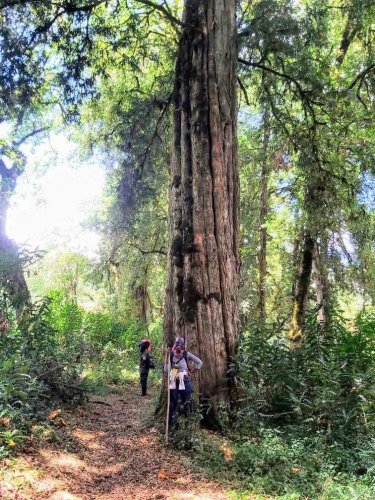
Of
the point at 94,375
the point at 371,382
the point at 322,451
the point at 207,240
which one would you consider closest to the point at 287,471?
the point at 322,451

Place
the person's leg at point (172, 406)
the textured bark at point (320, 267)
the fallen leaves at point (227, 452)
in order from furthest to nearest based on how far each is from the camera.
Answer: the textured bark at point (320, 267), the person's leg at point (172, 406), the fallen leaves at point (227, 452)

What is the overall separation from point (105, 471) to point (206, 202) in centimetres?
439


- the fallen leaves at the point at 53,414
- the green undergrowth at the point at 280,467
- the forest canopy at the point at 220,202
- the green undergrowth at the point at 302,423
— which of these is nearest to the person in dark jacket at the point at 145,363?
the forest canopy at the point at 220,202

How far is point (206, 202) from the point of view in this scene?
7.94 metres

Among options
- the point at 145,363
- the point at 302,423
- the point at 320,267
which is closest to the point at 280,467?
the point at 302,423

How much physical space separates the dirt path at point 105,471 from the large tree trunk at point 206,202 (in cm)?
135

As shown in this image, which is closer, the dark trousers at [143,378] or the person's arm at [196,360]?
the person's arm at [196,360]

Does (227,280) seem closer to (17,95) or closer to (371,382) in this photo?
(371,382)

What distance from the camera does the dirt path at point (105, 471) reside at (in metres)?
4.61

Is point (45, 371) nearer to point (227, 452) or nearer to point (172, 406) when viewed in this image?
point (172, 406)

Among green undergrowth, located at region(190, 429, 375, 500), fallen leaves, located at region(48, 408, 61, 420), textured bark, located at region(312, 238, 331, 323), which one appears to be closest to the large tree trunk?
green undergrowth, located at region(190, 429, 375, 500)

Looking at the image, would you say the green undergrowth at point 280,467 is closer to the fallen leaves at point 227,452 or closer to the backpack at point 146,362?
the fallen leaves at point 227,452

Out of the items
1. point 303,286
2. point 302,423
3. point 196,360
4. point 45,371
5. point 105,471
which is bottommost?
point 105,471

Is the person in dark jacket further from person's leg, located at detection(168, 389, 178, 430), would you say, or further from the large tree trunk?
person's leg, located at detection(168, 389, 178, 430)
